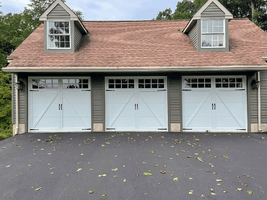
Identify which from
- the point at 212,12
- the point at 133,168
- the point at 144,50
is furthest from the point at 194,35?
the point at 133,168

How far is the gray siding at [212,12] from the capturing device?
21.2 feet

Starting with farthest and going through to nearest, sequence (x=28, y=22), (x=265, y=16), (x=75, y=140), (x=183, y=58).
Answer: (x=265, y=16)
(x=28, y=22)
(x=183, y=58)
(x=75, y=140)

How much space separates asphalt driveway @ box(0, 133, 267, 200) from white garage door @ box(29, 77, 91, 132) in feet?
2.84

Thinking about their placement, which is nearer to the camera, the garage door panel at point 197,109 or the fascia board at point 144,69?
the fascia board at point 144,69

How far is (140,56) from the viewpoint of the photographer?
6254 millimetres

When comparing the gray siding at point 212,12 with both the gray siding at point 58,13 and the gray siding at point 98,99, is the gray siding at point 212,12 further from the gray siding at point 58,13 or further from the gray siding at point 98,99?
A: the gray siding at point 58,13

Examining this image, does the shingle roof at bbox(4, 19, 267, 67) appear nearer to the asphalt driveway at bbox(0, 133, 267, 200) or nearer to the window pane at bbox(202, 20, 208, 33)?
the window pane at bbox(202, 20, 208, 33)

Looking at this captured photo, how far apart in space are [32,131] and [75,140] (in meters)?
2.36

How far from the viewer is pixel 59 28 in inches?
261

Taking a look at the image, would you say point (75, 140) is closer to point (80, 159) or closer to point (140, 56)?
point (80, 159)

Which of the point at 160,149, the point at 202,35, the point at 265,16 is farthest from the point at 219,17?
the point at 265,16

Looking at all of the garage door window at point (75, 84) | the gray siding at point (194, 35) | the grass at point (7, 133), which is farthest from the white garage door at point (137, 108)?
the grass at point (7, 133)

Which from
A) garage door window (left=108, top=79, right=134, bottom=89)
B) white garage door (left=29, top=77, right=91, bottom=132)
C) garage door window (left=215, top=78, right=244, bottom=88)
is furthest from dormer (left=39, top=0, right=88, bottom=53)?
garage door window (left=215, top=78, right=244, bottom=88)

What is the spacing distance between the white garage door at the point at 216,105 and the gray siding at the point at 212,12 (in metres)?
2.76
